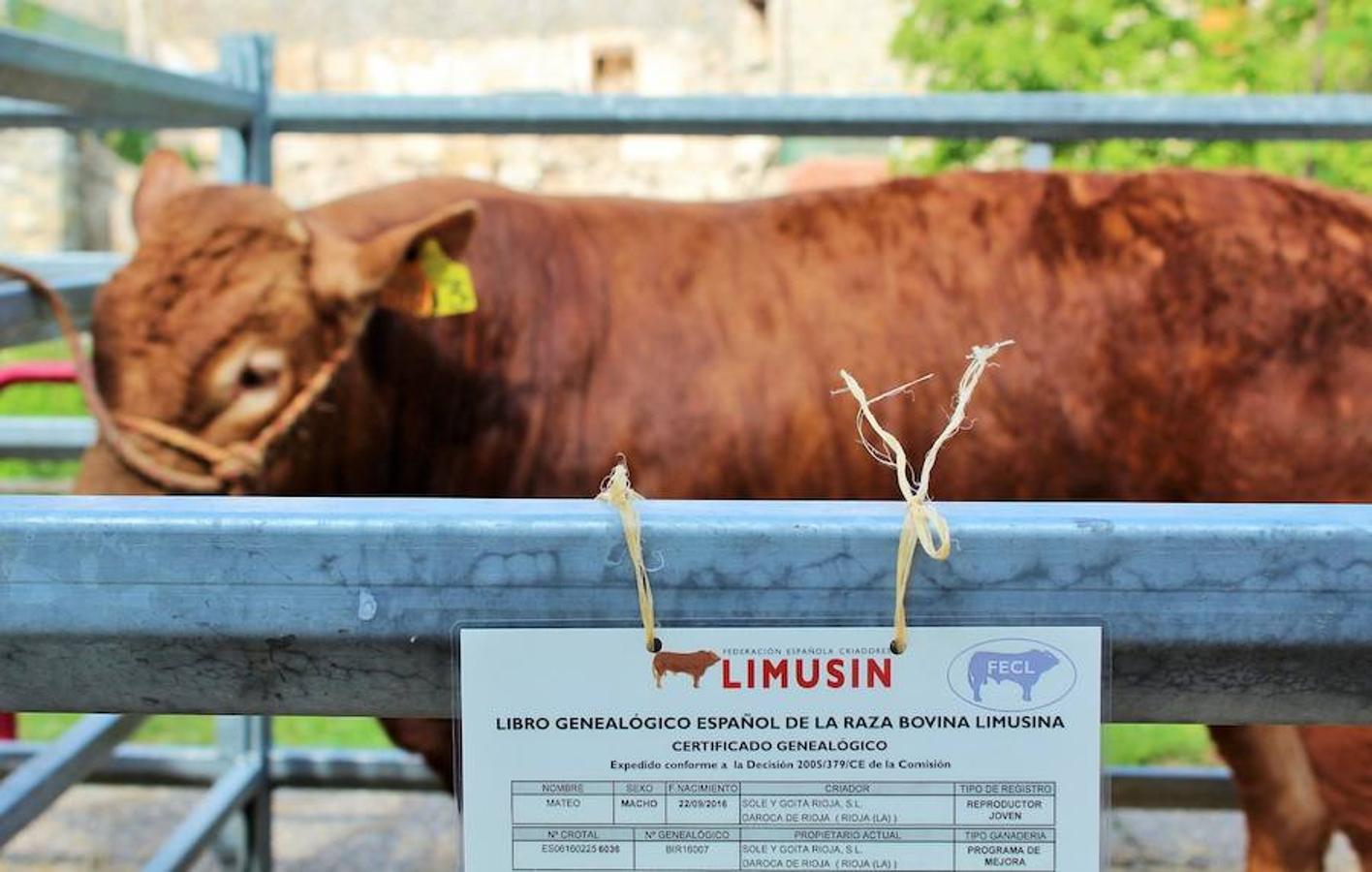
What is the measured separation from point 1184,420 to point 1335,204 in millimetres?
514

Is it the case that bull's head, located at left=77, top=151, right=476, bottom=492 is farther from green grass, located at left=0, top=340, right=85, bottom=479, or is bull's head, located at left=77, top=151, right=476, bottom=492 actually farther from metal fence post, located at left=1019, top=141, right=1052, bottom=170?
green grass, located at left=0, top=340, right=85, bottom=479

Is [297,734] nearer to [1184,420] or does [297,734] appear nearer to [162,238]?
[162,238]

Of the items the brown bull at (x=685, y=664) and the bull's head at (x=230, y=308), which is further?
the bull's head at (x=230, y=308)

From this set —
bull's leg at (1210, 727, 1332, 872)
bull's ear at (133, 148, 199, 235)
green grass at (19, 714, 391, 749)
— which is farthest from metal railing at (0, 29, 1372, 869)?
green grass at (19, 714, 391, 749)

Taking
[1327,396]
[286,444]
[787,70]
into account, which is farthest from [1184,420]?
[787,70]

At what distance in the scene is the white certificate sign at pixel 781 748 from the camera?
76cm

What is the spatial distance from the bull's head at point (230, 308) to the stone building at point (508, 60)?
12.6m

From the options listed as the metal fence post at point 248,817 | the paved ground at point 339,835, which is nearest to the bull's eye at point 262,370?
the metal fence post at point 248,817

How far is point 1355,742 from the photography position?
2709mm

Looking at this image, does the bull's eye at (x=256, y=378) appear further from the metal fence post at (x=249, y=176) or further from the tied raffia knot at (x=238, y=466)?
the metal fence post at (x=249, y=176)

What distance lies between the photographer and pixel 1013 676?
77cm

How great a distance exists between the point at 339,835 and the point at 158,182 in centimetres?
166

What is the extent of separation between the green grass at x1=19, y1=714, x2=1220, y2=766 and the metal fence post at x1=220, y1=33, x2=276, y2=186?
1.74 metres

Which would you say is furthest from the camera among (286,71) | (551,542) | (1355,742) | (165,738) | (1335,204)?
(286,71)
